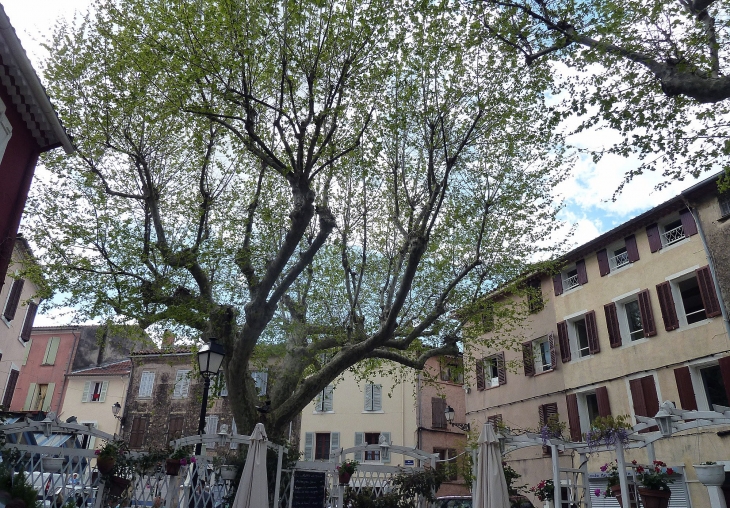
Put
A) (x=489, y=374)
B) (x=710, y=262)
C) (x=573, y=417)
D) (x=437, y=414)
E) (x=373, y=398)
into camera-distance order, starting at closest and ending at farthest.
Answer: (x=710, y=262)
(x=573, y=417)
(x=489, y=374)
(x=437, y=414)
(x=373, y=398)

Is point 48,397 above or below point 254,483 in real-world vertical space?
above

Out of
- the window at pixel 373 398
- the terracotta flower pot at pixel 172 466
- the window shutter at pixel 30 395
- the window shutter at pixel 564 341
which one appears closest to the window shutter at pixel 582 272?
the window shutter at pixel 564 341

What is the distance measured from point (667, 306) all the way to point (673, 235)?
8.97 ft

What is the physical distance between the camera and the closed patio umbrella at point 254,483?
412 inches

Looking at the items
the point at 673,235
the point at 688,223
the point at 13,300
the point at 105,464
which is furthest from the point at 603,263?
the point at 13,300

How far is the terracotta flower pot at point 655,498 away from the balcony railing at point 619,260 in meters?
13.0

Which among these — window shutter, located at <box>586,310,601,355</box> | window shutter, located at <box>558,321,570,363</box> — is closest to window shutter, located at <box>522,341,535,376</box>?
window shutter, located at <box>558,321,570,363</box>

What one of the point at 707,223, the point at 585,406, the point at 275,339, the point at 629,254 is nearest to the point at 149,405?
the point at 275,339

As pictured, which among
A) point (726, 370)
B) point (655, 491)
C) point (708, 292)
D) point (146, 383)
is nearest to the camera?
point (655, 491)

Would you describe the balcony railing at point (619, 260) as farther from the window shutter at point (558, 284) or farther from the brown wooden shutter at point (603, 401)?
the brown wooden shutter at point (603, 401)

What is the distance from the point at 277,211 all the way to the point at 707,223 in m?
14.4

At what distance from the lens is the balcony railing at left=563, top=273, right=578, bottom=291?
24873 mm

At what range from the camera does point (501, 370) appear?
27688mm

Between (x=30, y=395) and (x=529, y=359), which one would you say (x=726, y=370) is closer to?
(x=529, y=359)
